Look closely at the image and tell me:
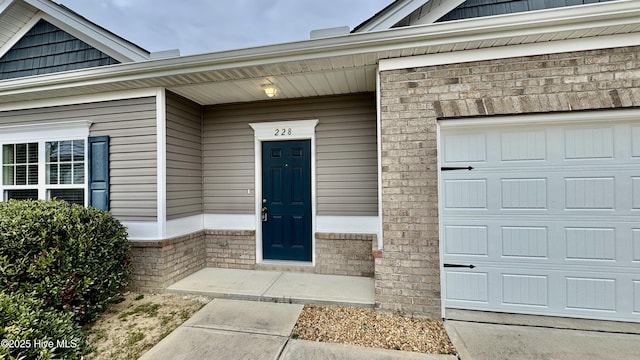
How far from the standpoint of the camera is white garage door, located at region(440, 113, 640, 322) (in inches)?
109

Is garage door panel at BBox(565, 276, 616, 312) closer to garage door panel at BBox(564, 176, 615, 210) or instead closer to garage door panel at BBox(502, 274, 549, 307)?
garage door panel at BBox(502, 274, 549, 307)

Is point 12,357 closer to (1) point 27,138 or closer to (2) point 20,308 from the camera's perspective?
(2) point 20,308

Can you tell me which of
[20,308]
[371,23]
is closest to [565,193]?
[371,23]

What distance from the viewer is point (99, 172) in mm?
3967

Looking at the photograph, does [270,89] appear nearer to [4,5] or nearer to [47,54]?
[47,54]

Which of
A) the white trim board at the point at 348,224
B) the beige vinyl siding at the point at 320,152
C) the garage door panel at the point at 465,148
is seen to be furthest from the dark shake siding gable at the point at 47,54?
the garage door panel at the point at 465,148

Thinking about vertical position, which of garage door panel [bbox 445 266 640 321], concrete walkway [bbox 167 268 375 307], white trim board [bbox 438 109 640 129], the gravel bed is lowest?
the gravel bed

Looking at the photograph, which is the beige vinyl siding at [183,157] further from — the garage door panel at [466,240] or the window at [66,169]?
the garage door panel at [466,240]

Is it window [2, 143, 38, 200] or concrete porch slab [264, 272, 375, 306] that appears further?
window [2, 143, 38, 200]

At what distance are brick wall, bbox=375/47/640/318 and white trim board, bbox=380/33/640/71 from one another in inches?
2.2

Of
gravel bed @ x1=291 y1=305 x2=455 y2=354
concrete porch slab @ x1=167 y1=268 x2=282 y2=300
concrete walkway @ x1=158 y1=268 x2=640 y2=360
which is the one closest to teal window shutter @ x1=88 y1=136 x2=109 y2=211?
concrete porch slab @ x1=167 y1=268 x2=282 y2=300

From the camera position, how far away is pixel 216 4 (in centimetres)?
1205

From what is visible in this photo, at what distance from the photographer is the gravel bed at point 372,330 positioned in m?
2.52

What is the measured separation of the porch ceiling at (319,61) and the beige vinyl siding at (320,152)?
24 cm
